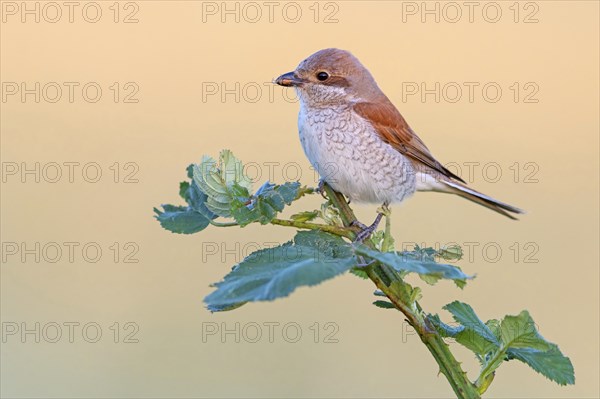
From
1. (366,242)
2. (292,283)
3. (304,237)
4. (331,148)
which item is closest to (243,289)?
(292,283)

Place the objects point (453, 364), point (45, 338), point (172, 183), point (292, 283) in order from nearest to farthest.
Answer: point (292, 283) < point (453, 364) < point (45, 338) < point (172, 183)

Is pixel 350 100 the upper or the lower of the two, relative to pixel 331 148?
upper

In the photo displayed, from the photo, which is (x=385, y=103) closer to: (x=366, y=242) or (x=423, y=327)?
A: (x=366, y=242)

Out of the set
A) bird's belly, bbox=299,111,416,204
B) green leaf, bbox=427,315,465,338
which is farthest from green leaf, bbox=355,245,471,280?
bird's belly, bbox=299,111,416,204

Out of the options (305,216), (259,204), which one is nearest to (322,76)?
(305,216)

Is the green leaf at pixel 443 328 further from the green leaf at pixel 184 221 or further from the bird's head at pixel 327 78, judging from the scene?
the bird's head at pixel 327 78

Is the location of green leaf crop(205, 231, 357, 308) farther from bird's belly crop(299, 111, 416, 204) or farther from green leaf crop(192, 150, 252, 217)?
bird's belly crop(299, 111, 416, 204)
